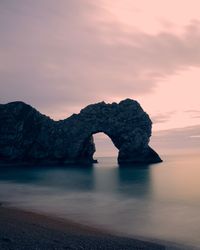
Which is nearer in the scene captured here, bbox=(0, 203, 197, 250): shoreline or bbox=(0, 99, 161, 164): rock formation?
bbox=(0, 203, 197, 250): shoreline

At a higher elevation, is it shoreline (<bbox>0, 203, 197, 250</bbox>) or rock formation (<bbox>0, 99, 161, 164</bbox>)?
rock formation (<bbox>0, 99, 161, 164</bbox>)

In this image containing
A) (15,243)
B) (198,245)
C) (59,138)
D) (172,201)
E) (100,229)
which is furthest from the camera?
(59,138)

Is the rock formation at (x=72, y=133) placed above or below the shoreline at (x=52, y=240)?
above

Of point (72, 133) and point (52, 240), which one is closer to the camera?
point (52, 240)

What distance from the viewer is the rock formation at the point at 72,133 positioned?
14462cm

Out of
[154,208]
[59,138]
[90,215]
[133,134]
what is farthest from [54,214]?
[59,138]

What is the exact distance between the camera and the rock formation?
474 ft

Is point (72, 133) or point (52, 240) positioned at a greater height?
point (72, 133)

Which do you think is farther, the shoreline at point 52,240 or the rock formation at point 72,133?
the rock formation at point 72,133

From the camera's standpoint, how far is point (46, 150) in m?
154

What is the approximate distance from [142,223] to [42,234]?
43.0ft

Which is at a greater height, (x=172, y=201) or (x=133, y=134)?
(x=133, y=134)

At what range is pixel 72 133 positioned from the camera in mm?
149875

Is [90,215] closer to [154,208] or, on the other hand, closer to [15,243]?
[154,208]
